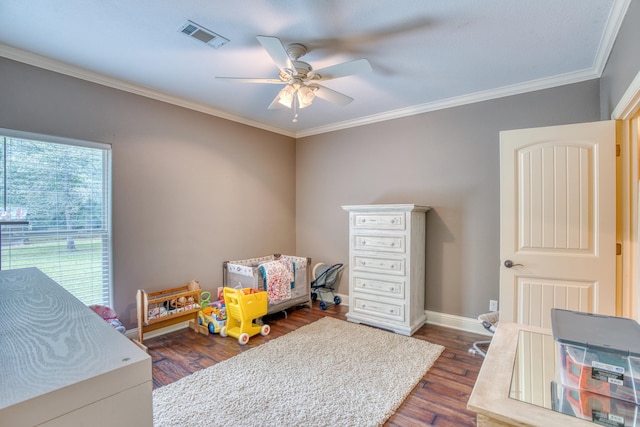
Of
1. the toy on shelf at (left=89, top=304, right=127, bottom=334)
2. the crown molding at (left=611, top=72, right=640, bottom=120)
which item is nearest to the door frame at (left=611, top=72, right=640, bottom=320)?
the crown molding at (left=611, top=72, right=640, bottom=120)

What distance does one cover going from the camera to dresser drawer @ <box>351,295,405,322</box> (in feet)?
10.9

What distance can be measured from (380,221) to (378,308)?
3.18ft

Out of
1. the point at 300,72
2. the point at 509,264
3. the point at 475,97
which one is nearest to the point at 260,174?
the point at 300,72

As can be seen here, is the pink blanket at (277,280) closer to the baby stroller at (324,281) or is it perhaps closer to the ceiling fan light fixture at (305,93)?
the baby stroller at (324,281)

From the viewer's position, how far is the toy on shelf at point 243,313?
304 centimetres

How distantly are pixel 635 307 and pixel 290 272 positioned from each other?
305 centimetres

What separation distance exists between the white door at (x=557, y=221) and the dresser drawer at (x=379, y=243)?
0.98m

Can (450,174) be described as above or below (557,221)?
above

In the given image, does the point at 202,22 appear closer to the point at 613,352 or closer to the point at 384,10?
the point at 384,10

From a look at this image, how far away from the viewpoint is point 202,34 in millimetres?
2164

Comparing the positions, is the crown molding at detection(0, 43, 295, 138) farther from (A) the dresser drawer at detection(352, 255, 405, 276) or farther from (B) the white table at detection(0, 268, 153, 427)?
(B) the white table at detection(0, 268, 153, 427)

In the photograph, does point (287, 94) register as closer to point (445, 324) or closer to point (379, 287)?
point (379, 287)

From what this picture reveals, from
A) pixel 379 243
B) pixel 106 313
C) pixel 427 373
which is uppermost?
pixel 379 243

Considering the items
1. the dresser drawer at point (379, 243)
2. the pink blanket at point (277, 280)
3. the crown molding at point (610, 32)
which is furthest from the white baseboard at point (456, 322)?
the crown molding at point (610, 32)
